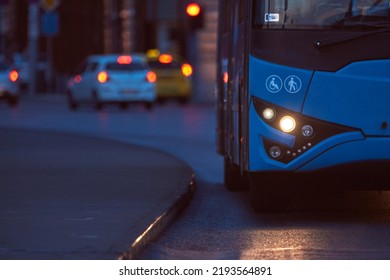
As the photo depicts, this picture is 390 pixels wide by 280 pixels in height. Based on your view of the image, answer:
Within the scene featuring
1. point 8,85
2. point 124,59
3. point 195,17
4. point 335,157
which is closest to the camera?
point 335,157

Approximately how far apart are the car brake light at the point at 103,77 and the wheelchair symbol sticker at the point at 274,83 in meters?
29.4

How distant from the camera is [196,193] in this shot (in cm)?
1630

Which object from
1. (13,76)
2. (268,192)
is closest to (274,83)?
(268,192)

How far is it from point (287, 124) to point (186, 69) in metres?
36.8

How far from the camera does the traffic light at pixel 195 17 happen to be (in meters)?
38.8

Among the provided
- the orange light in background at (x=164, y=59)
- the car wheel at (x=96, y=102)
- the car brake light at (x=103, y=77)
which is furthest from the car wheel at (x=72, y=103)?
the orange light in background at (x=164, y=59)

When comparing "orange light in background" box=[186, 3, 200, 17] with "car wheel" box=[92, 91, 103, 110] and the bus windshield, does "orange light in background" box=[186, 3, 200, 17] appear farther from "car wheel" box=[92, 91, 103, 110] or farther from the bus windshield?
the bus windshield

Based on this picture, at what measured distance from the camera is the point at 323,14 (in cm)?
1287

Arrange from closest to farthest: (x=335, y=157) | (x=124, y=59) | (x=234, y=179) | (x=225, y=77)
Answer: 1. (x=335, y=157)
2. (x=225, y=77)
3. (x=234, y=179)
4. (x=124, y=59)

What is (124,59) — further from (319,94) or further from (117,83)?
(319,94)

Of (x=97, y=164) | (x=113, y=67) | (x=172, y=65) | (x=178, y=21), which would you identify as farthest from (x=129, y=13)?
(x=97, y=164)

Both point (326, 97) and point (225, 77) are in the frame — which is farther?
point (225, 77)

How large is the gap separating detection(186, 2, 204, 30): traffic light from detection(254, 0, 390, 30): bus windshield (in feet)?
84.6
